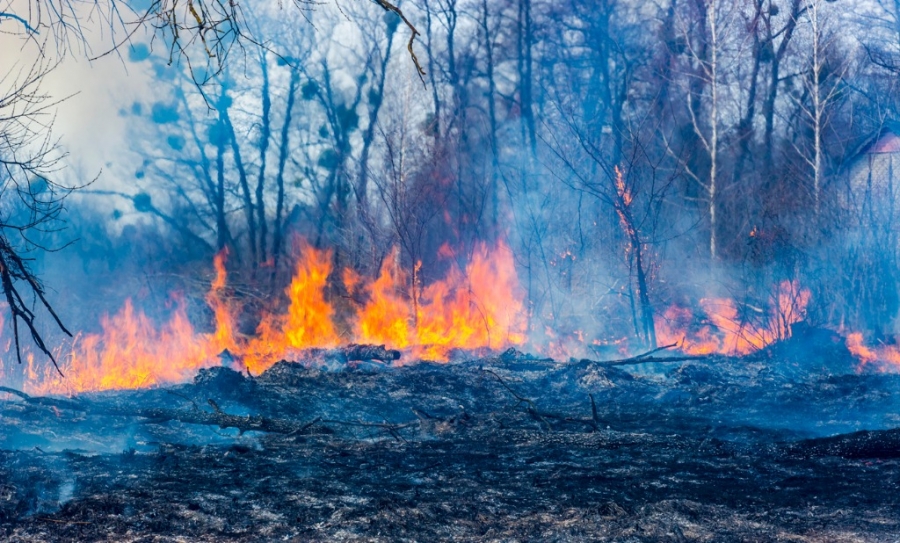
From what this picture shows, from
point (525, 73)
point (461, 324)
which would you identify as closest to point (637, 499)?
point (461, 324)

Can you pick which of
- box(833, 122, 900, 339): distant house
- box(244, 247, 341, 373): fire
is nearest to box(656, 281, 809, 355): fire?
box(833, 122, 900, 339): distant house

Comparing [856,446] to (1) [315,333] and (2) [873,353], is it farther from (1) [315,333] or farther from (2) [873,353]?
(1) [315,333]

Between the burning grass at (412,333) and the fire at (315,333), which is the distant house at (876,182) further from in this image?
the fire at (315,333)

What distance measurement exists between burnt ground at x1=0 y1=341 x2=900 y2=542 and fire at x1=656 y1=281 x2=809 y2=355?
2103 millimetres

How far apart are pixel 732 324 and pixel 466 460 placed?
9967 mm

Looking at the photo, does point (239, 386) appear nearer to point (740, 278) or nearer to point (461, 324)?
point (461, 324)

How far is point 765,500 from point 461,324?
35.1 feet

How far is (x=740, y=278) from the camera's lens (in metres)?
16.1

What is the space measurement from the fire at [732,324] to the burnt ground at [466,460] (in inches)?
82.8

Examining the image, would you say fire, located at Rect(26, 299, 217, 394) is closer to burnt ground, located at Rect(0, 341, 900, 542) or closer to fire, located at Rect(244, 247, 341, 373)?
fire, located at Rect(244, 247, 341, 373)

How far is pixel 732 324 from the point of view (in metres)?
15.3

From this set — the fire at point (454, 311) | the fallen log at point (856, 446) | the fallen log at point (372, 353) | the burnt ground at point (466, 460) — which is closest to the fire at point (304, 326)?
the fire at point (454, 311)

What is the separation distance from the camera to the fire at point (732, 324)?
1380cm

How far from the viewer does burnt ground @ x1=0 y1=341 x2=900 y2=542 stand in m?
5.14
